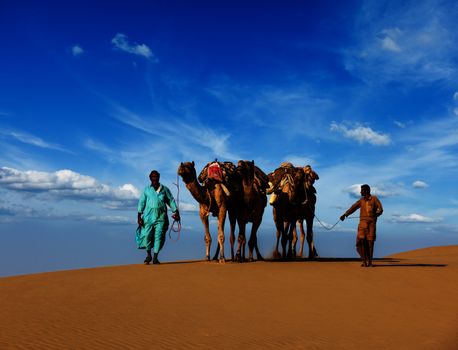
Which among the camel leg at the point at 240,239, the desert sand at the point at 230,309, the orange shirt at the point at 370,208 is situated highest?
the orange shirt at the point at 370,208

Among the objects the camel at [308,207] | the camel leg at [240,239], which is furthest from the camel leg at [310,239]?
the camel leg at [240,239]

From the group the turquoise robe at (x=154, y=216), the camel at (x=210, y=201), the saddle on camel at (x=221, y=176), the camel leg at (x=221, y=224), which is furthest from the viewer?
the saddle on camel at (x=221, y=176)

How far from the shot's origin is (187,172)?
13.4 meters

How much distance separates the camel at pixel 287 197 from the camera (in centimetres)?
1555

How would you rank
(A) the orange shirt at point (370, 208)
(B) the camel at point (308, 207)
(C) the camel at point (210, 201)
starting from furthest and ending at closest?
(B) the camel at point (308, 207)
(C) the camel at point (210, 201)
(A) the orange shirt at point (370, 208)

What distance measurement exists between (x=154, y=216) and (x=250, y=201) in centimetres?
305

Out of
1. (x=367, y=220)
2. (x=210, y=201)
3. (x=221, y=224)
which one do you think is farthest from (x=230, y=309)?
(x=367, y=220)

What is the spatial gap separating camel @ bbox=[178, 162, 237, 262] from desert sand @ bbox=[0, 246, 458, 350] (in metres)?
1.89

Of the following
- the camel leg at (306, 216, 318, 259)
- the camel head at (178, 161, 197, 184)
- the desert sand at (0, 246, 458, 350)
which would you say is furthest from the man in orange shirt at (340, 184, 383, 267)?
the camel head at (178, 161, 197, 184)

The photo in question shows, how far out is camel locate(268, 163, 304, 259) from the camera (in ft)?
51.0

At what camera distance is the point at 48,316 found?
273 inches

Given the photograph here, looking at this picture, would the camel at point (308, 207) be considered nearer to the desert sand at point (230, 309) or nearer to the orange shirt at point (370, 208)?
the orange shirt at point (370, 208)

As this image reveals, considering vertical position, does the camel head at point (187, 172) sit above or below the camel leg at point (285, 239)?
above

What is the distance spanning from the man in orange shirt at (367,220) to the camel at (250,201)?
317cm
